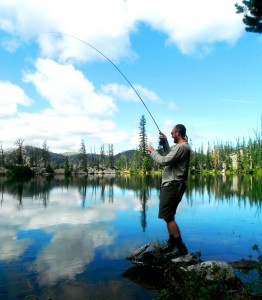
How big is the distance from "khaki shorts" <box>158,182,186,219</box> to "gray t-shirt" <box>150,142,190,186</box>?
14 centimetres

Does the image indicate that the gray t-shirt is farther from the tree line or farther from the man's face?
the tree line

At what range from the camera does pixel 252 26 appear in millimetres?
6547

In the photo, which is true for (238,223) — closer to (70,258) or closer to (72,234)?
(72,234)

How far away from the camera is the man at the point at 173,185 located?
23.2ft

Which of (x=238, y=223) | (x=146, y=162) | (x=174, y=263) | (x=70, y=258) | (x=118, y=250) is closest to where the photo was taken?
(x=174, y=263)

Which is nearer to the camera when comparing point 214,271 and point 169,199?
point 214,271

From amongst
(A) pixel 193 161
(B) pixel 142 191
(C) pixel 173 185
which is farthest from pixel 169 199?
(A) pixel 193 161

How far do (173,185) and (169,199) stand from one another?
317 millimetres

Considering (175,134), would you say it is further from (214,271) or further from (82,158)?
(82,158)

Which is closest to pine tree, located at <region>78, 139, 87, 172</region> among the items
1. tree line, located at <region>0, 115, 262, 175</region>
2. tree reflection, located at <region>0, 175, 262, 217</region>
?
tree line, located at <region>0, 115, 262, 175</region>

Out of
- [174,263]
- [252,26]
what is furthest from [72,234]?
[252,26]

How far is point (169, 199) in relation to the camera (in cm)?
714

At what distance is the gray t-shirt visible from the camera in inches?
277

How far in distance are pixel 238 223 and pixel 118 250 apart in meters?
6.80
